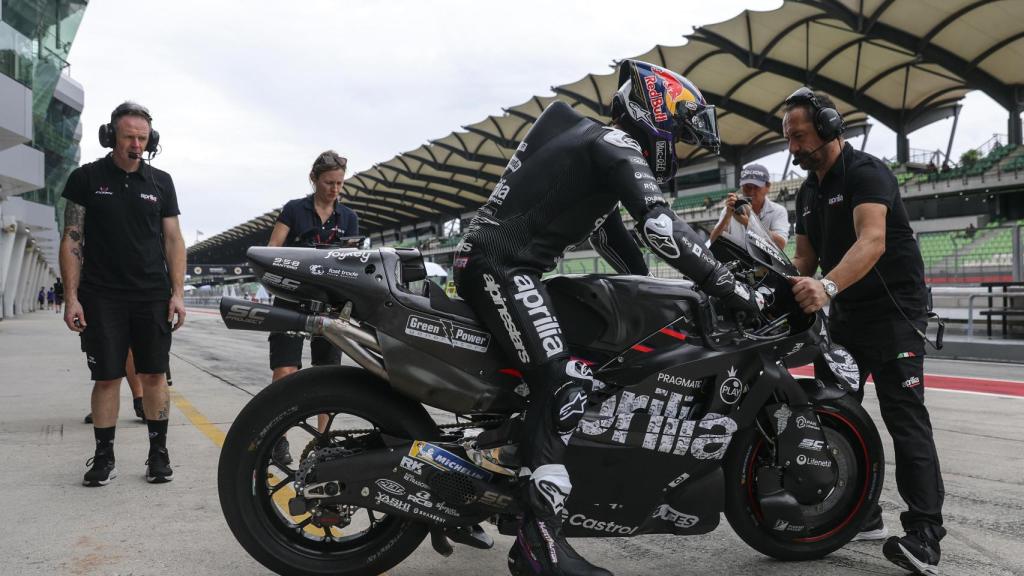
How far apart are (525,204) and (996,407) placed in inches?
258

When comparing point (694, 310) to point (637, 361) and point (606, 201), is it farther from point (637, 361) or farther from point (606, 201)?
point (606, 201)

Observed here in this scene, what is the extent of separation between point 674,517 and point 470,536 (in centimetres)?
79

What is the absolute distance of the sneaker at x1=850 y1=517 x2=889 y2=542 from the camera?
3432 millimetres

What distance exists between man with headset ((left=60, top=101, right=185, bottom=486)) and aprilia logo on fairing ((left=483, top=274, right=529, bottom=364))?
8.73 feet

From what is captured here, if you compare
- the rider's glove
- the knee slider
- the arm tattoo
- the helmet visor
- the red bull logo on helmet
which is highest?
the red bull logo on helmet

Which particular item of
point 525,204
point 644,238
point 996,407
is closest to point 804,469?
point 644,238

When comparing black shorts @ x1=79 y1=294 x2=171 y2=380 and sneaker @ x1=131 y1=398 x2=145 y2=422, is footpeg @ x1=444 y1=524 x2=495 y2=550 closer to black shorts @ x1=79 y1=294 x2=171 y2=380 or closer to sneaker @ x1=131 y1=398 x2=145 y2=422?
black shorts @ x1=79 y1=294 x2=171 y2=380

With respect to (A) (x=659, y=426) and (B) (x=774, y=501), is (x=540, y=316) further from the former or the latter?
(B) (x=774, y=501)

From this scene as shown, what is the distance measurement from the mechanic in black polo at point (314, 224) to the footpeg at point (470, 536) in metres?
2.11

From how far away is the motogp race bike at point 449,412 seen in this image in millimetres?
2646

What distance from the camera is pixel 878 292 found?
3344 millimetres

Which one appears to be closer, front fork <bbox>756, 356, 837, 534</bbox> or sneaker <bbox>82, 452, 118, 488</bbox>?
front fork <bbox>756, 356, 837, 534</bbox>

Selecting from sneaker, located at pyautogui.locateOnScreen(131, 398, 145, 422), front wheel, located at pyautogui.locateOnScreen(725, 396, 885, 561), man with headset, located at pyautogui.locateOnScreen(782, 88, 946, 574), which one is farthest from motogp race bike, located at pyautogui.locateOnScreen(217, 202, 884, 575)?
sneaker, located at pyautogui.locateOnScreen(131, 398, 145, 422)

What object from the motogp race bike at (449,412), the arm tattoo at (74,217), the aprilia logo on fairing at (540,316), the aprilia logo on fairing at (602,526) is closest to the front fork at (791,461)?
the motogp race bike at (449,412)
